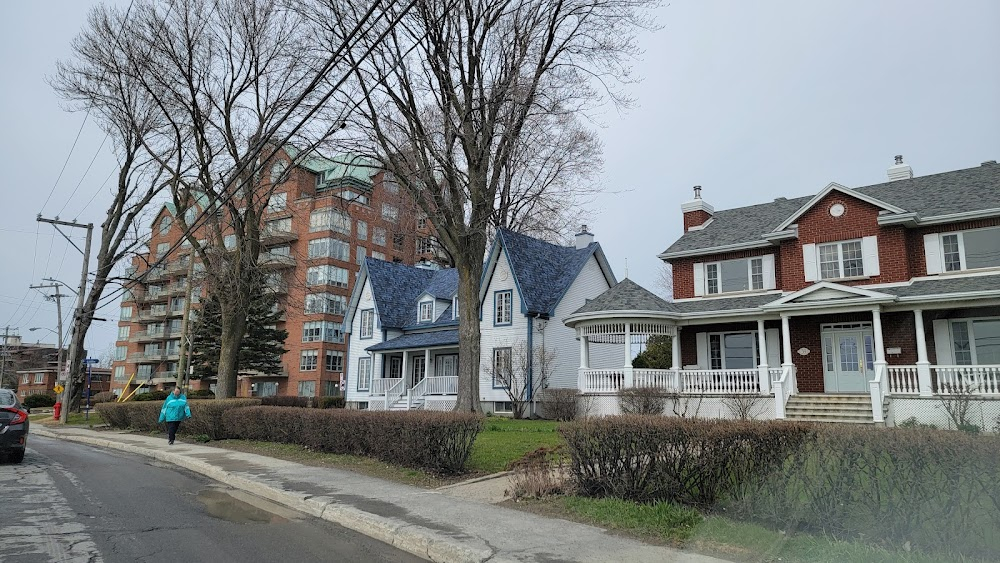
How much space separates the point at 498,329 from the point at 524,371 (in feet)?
9.56

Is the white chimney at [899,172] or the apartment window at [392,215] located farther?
the apartment window at [392,215]

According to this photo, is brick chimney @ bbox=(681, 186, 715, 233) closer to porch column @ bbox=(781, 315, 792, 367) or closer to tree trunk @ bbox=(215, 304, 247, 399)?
porch column @ bbox=(781, 315, 792, 367)

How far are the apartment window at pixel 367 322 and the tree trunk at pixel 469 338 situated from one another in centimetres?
1614

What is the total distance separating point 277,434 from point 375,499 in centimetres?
853

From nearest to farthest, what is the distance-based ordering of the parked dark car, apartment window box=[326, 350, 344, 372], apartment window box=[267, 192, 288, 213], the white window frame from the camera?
1. the parked dark car
2. apartment window box=[267, 192, 288, 213]
3. the white window frame
4. apartment window box=[326, 350, 344, 372]

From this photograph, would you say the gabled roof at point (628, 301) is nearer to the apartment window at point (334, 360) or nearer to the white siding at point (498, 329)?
the white siding at point (498, 329)

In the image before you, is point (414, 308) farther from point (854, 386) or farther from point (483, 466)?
point (483, 466)

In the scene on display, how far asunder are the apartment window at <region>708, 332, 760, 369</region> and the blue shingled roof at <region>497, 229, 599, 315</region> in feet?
25.9

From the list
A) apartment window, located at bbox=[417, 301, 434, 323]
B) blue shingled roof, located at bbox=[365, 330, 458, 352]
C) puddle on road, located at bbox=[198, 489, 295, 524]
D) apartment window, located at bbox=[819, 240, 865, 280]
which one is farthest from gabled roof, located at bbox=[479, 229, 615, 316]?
puddle on road, located at bbox=[198, 489, 295, 524]

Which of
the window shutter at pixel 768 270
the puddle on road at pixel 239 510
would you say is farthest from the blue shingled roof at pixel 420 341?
the puddle on road at pixel 239 510

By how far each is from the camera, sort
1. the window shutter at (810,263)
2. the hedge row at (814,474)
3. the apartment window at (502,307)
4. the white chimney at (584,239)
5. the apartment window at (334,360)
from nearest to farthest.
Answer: the hedge row at (814,474)
the window shutter at (810,263)
the apartment window at (502,307)
the white chimney at (584,239)
the apartment window at (334,360)

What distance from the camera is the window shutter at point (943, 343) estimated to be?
64.7ft

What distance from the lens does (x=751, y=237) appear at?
24.4 meters

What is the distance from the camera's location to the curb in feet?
22.5
